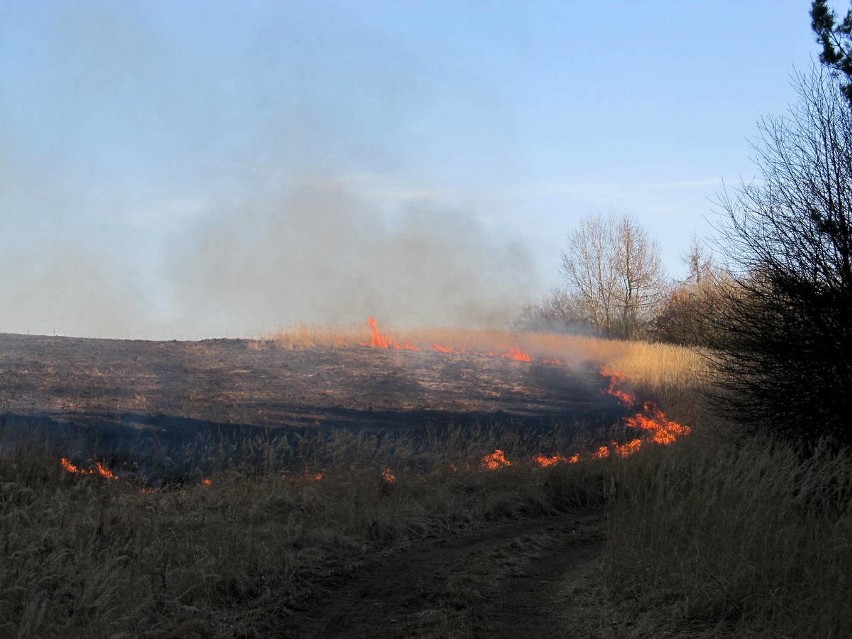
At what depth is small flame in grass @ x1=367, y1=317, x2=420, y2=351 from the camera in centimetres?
2676

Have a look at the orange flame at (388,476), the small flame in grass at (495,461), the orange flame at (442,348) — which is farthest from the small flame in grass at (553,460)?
the orange flame at (442,348)

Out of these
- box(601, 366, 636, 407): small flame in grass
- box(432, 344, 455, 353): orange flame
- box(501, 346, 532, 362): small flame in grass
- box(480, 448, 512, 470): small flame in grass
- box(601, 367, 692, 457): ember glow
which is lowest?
box(480, 448, 512, 470): small flame in grass

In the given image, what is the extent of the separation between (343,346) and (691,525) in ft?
63.3

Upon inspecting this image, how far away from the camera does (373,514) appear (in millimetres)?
9742

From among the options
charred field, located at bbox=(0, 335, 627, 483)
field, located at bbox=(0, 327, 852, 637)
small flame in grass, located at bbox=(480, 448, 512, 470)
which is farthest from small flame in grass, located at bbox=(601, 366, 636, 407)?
small flame in grass, located at bbox=(480, 448, 512, 470)

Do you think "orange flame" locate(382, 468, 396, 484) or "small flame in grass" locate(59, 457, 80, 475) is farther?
"orange flame" locate(382, 468, 396, 484)

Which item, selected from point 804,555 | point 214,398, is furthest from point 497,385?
point 804,555

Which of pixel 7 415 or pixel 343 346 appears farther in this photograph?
pixel 343 346

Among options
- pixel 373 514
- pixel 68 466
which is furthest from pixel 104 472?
pixel 373 514

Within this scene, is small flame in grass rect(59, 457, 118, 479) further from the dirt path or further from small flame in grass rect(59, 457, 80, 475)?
the dirt path

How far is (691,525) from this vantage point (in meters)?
7.14

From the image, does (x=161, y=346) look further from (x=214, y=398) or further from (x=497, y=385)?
(x=497, y=385)

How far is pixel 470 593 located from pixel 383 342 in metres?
20.8

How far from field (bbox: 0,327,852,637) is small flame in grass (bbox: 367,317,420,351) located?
6.11m
